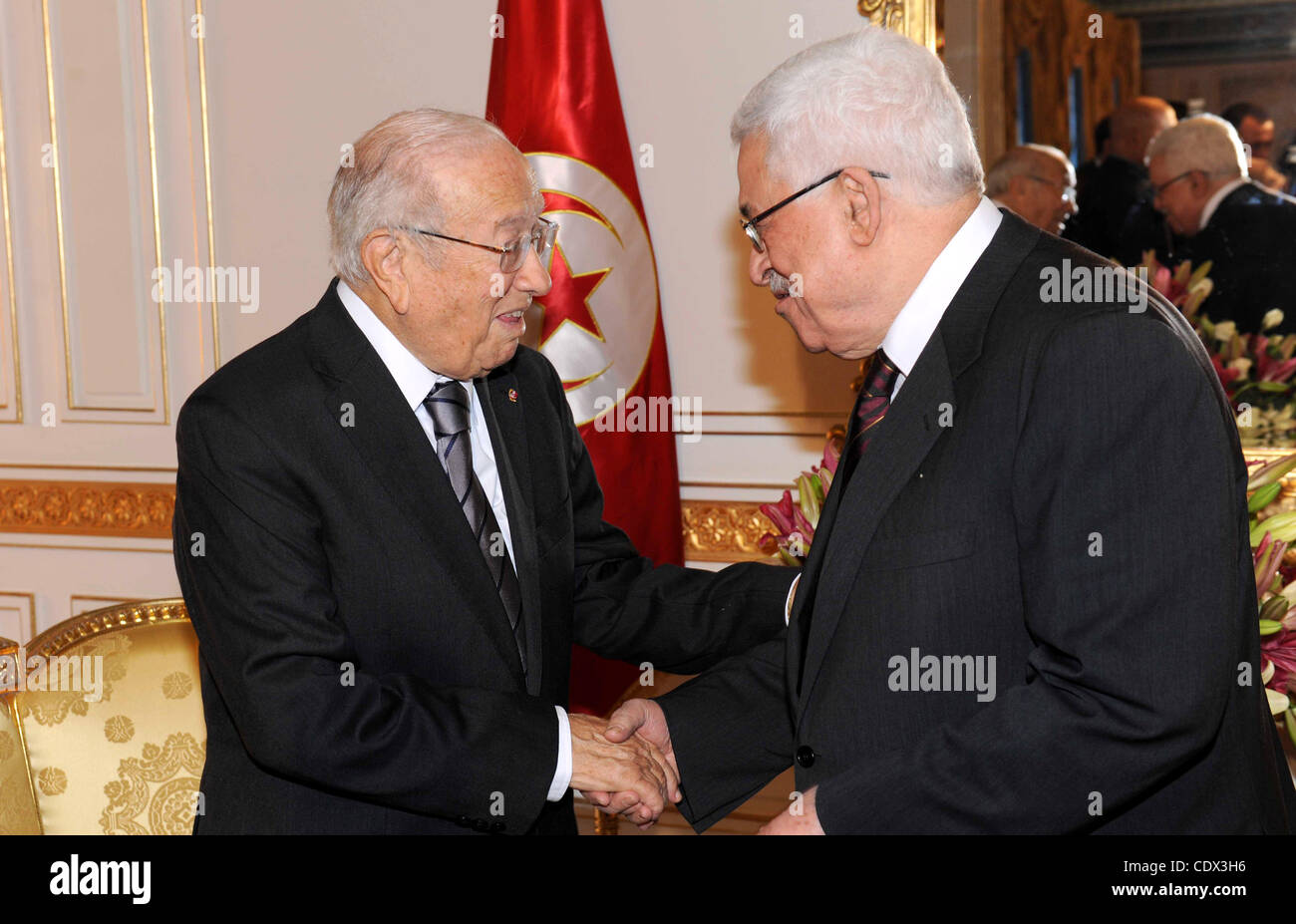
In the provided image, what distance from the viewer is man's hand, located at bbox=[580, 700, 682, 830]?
2035 mm

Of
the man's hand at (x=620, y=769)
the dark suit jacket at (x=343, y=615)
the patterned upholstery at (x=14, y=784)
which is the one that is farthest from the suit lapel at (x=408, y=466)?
the patterned upholstery at (x=14, y=784)

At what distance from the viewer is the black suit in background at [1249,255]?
312cm

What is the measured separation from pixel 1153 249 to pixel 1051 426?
6.82ft

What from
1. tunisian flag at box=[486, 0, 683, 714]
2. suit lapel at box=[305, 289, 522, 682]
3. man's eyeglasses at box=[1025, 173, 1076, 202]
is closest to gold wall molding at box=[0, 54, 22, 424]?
tunisian flag at box=[486, 0, 683, 714]

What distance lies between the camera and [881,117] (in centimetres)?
162

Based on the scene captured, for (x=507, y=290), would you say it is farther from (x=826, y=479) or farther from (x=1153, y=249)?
(x=1153, y=249)

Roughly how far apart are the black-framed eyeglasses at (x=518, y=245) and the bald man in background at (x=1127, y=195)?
5.63ft

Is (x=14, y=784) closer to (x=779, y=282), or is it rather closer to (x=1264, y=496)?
(x=779, y=282)

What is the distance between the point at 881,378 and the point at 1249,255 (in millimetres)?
1857

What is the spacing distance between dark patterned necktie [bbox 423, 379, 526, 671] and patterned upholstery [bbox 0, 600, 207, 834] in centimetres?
73

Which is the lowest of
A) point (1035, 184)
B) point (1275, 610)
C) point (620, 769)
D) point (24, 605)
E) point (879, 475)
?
point (24, 605)

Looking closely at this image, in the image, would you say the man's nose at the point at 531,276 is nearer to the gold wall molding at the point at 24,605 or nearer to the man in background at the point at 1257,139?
the man in background at the point at 1257,139

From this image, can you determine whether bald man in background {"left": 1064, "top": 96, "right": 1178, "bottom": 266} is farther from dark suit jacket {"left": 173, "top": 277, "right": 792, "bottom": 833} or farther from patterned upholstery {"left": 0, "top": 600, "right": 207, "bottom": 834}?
patterned upholstery {"left": 0, "top": 600, "right": 207, "bottom": 834}

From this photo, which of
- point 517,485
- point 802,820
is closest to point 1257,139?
point 517,485
